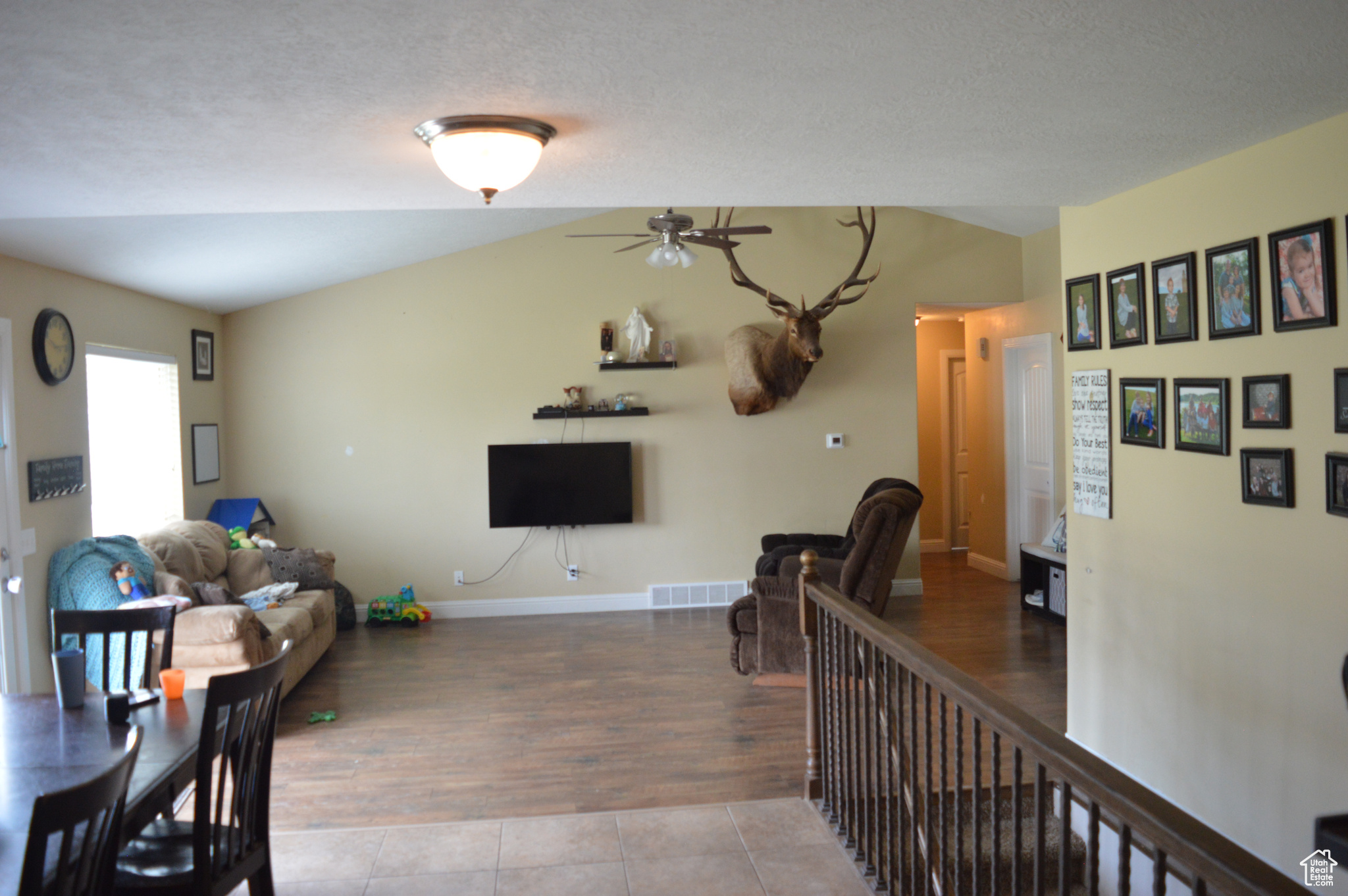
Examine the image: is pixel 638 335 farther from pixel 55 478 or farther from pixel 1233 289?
pixel 1233 289

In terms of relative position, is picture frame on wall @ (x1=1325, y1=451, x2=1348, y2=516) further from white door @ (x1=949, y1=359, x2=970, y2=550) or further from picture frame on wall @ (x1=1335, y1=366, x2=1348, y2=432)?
white door @ (x1=949, y1=359, x2=970, y2=550)

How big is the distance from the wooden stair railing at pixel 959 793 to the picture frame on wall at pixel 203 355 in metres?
4.99

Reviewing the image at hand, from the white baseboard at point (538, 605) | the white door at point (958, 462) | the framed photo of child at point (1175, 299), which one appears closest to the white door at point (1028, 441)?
the white door at point (958, 462)

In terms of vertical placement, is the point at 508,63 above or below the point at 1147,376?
above

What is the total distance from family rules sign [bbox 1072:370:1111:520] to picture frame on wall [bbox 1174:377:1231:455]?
0.43 m

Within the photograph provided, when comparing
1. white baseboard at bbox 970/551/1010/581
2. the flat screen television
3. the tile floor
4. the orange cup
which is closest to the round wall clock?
the orange cup

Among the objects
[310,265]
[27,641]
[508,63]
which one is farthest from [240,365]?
[508,63]

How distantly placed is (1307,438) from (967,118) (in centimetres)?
145

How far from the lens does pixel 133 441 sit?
5.86 m

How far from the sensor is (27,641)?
432 cm

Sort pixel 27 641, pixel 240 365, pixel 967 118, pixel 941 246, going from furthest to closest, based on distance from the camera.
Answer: pixel 941 246, pixel 240 365, pixel 27 641, pixel 967 118

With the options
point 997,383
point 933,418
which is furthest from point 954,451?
point 997,383

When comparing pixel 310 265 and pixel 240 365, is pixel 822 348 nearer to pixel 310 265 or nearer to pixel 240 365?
pixel 310 265

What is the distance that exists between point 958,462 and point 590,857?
7.19m
